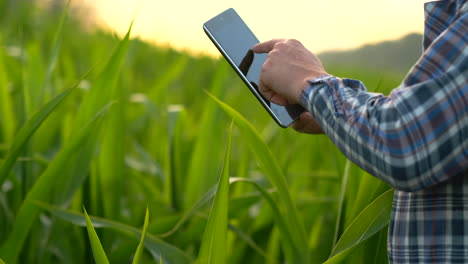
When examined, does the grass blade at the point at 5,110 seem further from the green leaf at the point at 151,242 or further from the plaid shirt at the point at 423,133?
the plaid shirt at the point at 423,133

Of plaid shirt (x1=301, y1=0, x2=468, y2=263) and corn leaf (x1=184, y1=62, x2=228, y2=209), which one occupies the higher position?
plaid shirt (x1=301, y1=0, x2=468, y2=263)

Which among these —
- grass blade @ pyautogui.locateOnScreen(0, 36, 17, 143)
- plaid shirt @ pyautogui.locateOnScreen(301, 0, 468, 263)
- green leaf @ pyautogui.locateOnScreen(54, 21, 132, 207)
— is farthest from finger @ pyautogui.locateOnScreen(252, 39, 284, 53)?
grass blade @ pyautogui.locateOnScreen(0, 36, 17, 143)

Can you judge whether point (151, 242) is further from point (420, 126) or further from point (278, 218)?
point (420, 126)

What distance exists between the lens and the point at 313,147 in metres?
2.08

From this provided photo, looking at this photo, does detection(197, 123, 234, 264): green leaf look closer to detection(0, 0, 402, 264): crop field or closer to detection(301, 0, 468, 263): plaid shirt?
detection(0, 0, 402, 264): crop field

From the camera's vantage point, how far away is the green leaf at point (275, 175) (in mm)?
1011

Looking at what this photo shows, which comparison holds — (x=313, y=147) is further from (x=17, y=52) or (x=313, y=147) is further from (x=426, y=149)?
(x=426, y=149)

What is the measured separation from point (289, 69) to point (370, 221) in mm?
229

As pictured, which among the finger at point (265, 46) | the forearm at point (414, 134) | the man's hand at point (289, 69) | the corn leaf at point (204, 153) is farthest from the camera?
the corn leaf at point (204, 153)

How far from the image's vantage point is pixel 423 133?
2.14 feet

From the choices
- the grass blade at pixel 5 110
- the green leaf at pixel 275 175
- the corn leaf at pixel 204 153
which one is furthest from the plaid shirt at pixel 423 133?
the grass blade at pixel 5 110

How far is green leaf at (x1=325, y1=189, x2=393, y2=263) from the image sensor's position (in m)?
0.88

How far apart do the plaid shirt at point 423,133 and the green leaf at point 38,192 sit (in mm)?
462

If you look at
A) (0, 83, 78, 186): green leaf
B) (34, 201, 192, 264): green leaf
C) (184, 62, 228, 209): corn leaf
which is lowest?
(184, 62, 228, 209): corn leaf
